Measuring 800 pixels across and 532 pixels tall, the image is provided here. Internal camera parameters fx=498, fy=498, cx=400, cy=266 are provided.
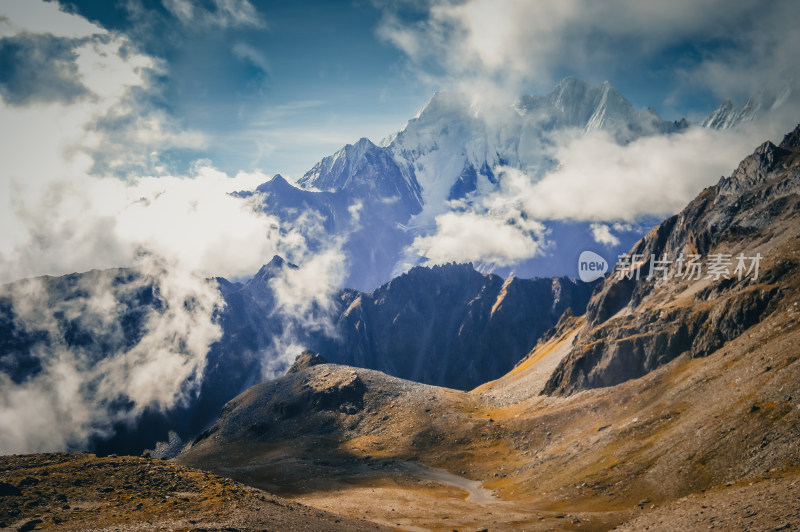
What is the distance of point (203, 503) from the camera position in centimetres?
5047

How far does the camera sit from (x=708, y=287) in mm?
125375

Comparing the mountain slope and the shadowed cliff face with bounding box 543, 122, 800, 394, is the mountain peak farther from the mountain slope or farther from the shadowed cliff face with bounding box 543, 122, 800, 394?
the mountain slope

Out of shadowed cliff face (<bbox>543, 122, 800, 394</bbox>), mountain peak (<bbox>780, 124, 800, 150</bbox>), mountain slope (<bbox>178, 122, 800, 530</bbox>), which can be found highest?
mountain peak (<bbox>780, 124, 800, 150</bbox>)

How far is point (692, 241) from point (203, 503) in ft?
567

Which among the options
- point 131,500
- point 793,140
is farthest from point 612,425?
point 793,140

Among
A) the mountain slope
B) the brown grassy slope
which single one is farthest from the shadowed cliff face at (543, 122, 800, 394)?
the brown grassy slope

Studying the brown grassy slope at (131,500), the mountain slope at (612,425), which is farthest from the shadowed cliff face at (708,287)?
the brown grassy slope at (131,500)

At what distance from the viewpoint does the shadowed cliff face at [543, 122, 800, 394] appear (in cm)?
10612

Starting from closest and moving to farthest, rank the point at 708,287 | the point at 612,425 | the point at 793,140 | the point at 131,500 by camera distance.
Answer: the point at 131,500, the point at 612,425, the point at 708,287, the point at 793,140

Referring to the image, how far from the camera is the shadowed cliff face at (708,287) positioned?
106 metres

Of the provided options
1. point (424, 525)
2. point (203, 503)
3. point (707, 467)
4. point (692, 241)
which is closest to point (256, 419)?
point (424, 525)

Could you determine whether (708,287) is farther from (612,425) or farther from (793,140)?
(793,140)

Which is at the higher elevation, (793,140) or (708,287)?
(793,140)

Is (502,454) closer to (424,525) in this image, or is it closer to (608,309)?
(424,525)
